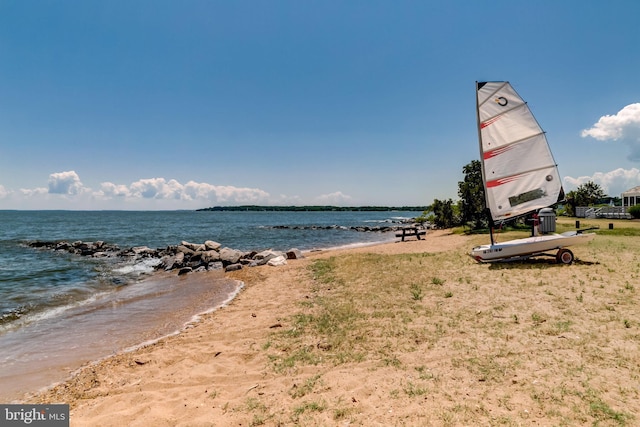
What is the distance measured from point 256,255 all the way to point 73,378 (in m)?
17.4

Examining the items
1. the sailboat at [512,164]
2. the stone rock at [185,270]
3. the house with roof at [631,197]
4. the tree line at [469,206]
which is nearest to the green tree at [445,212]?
the tree line at [469,206]

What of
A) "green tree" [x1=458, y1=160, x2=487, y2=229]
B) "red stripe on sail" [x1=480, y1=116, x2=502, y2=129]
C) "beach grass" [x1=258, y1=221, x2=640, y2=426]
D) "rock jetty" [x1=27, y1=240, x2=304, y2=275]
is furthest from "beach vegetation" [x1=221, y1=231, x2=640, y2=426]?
"green tree" [x1=458, y1=160, x2=487, y2=229]

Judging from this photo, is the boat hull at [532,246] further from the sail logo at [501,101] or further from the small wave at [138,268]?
the small wave at [138,268]

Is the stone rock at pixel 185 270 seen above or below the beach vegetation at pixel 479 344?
below

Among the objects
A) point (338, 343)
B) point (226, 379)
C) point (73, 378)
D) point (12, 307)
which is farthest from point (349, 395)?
point (12, 307)

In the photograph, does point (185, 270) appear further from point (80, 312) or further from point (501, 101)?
point (501, 101)

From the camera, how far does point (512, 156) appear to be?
1422 centimetres

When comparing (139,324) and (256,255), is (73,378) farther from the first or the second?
(256,255)

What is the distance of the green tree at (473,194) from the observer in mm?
33156

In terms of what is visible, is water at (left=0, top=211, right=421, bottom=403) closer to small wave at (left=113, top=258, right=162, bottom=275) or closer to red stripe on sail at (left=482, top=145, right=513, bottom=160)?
small wave at (left=113, top=258, right=162, bottom=275)

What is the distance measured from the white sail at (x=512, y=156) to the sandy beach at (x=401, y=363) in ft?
12.7

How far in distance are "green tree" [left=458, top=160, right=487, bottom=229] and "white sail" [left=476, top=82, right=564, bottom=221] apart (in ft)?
63.5

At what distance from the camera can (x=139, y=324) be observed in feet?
37.9

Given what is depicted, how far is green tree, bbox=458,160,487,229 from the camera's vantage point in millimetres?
33156
